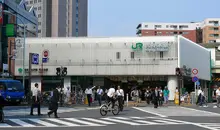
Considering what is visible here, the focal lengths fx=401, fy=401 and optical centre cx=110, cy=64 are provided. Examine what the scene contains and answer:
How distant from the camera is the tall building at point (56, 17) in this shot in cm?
14512

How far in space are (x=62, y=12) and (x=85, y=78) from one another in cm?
9434

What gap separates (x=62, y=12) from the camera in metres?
147

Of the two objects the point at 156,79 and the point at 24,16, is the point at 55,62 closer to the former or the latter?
the point at 156,79

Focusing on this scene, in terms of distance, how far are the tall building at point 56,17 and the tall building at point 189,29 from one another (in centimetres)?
2649

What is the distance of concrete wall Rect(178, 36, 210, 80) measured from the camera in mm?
53250

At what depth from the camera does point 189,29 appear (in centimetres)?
14025

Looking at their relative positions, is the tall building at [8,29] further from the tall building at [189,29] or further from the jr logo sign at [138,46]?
the tall building at [189,29]

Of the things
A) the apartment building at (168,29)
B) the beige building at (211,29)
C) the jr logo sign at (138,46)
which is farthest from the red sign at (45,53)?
the apartment building at (168,29)

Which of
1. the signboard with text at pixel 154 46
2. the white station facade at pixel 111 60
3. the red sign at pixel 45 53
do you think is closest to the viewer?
the signboard with text at pixel 154 46

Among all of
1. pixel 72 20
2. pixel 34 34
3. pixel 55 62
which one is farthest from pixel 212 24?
pixel 55 62

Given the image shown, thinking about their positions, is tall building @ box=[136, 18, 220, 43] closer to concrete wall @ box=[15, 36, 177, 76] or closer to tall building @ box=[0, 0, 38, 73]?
tall building @ box=[0, 0, 38, 73]

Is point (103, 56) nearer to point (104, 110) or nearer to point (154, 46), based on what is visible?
point (154, 46)

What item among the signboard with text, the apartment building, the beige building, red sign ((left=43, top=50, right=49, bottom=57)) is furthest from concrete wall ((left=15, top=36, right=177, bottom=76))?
the apartment building

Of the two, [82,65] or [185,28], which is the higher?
[185,28]
